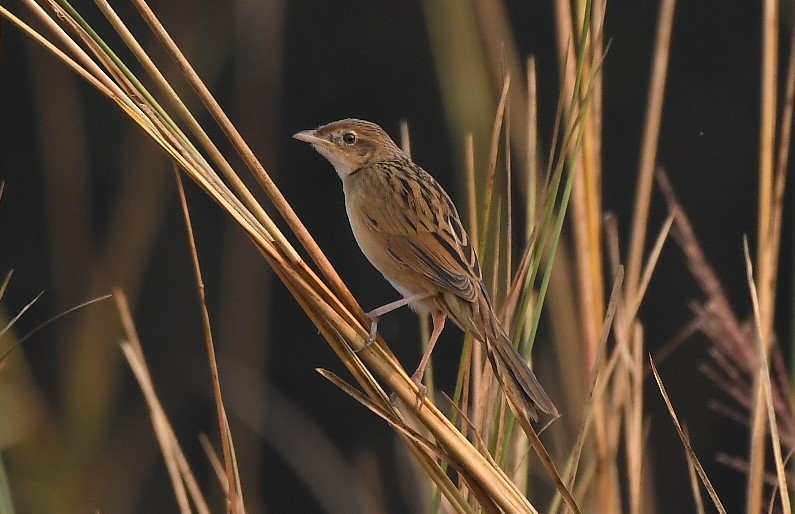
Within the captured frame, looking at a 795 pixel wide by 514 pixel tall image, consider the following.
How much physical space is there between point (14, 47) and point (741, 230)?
351 centimetres

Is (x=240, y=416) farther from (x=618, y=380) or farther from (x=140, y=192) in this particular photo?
(x=618, y=380)

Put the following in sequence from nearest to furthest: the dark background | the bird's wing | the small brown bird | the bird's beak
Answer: the small brown bird, the bird's wing, the bird's beak, the dark background

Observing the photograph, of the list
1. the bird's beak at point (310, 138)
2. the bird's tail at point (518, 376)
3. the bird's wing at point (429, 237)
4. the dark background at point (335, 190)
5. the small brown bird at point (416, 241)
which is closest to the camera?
the bird's tail at point (518, 376)

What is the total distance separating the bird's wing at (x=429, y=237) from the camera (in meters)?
2.43

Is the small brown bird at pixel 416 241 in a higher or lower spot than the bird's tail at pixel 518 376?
higher

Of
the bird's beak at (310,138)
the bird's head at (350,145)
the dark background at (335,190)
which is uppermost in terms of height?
the bird's beak at (310,138)

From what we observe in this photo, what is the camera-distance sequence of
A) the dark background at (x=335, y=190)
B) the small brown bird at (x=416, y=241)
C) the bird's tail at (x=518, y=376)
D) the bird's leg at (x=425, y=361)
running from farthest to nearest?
the dark background at (x=335, y=190) → the small brown bird at (x=416, y=241) → the bird's tail at (x=518, y=376) → the bird's leg at (x=425, y=361)

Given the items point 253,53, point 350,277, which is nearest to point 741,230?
point 350,277

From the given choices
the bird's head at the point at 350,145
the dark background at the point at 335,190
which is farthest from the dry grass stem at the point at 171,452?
the dark background at the point at 335,190

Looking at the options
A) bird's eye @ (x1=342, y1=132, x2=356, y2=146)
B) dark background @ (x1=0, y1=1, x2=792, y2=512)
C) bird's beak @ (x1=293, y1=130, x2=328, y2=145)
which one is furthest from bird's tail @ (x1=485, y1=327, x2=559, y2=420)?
dark background @ (x1=0, y1=1, x2=792, y2=512)

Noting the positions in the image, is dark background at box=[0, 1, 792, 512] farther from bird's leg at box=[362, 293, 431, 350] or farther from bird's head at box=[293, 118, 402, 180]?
bird's leg at box=[362, 293, 431, 350]

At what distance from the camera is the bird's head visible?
309 centimetres

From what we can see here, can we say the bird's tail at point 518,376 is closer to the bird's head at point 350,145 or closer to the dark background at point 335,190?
the bird's head at point 350,145

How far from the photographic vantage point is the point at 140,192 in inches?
137
